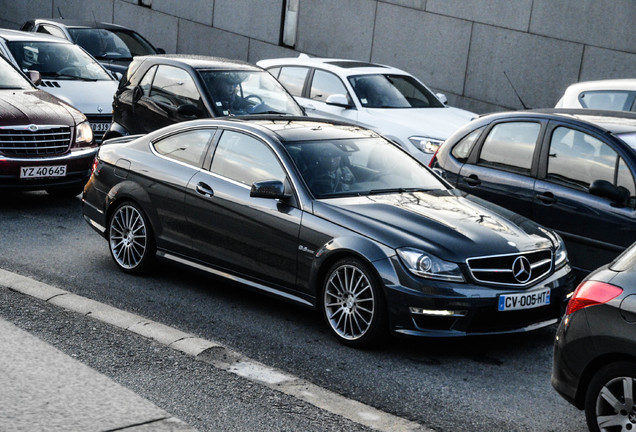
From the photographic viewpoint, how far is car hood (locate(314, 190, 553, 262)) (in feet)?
22.7

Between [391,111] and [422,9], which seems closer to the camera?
[391,111]

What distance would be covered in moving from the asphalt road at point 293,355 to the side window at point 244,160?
0.87 metres

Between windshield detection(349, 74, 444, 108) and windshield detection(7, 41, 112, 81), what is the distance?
389 cm

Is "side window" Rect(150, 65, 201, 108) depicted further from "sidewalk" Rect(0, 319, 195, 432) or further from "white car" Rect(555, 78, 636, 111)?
"sidewalk" Rect(0, 319, 195, 432)

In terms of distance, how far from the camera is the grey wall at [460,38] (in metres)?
16.8

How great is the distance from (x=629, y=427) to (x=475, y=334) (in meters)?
1.84

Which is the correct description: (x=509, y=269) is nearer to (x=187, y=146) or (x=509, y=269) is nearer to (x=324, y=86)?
(x=187, y=146)

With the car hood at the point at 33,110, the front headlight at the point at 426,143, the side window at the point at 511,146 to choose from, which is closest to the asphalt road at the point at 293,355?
the side window at the point at 511,146

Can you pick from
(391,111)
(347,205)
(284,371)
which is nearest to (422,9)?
(391,111)

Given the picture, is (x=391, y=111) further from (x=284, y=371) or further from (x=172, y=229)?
(x=284, y=371)

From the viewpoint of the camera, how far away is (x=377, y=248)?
273 inches

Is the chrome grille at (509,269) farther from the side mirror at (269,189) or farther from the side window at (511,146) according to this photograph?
the side window at (511,146)

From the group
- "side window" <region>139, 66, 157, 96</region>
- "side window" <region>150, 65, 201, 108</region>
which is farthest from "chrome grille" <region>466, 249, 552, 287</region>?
"side window" <region>139, 66, 157, 96</region>

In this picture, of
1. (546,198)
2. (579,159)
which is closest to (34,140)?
(546,198)
